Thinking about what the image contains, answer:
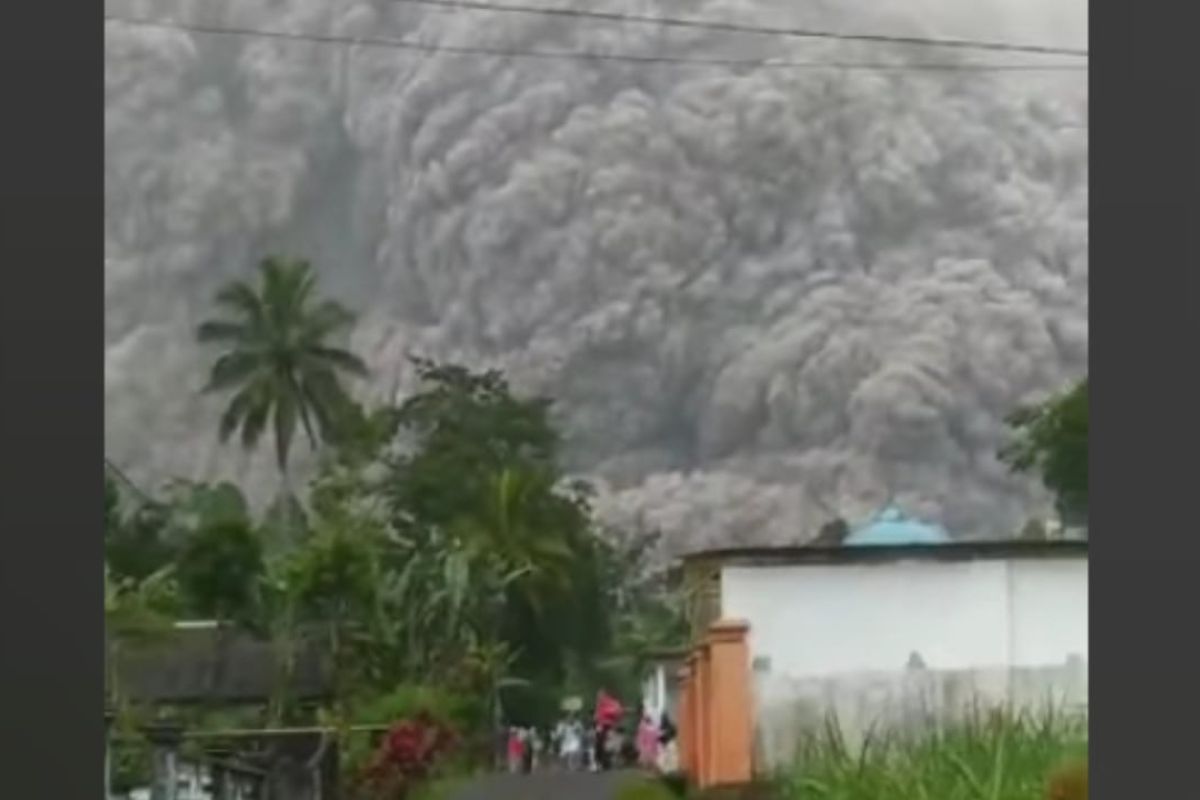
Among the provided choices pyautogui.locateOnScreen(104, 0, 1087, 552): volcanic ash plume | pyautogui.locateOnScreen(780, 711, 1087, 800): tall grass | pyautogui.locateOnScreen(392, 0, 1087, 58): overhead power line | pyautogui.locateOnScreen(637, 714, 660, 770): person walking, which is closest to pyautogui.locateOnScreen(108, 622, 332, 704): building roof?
pyautogui.locateOnScreen(104, 0, 1087, 552): volcanic ash plume

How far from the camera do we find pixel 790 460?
1502mm

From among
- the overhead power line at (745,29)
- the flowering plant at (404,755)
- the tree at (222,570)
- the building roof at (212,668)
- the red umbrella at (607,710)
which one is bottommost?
the flowering plant at (404,755)

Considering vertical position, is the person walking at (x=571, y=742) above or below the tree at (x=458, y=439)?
below

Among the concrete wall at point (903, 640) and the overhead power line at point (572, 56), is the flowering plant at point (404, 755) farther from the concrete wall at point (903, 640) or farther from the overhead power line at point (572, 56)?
the overhead power line at point (572, 56)

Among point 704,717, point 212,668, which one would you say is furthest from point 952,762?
point 212,668

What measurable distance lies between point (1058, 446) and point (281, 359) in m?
0.66

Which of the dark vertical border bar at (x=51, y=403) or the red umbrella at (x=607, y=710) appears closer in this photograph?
the dark vertical border bar at (x=51, y=403)

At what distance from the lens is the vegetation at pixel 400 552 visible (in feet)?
4.80

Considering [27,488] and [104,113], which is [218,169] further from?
[27,488]

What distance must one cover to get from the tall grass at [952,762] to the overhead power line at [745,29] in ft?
1.89

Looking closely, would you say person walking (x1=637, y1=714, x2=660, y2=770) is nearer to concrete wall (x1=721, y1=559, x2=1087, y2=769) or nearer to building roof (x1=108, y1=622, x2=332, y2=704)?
concrete wall (x1=721, y1=559, x2=1087, y2=769)

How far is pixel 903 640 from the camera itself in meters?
1.52

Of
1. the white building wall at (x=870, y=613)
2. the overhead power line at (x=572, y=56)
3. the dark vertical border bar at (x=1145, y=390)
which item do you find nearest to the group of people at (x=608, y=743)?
the white building wall at (x=870, y=613)

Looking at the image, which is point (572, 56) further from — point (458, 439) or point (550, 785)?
point (550, 785)
